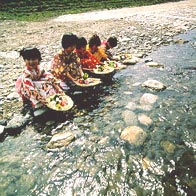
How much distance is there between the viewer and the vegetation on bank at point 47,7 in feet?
79.6

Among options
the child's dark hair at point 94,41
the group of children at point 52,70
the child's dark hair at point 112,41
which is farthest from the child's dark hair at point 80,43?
the child's dark hair at point 112,41

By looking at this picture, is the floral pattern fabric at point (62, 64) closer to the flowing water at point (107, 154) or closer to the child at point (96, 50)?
the flowing water at point (107, 154)

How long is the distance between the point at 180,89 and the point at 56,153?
3.54 metres

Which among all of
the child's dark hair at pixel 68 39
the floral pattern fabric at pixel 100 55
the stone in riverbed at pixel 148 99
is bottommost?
the floral pattern fabric at pixel 100 55

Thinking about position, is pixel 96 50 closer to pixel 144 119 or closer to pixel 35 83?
pixel 35 83

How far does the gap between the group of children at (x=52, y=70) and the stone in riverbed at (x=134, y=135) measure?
189cm

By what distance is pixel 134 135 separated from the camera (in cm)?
457

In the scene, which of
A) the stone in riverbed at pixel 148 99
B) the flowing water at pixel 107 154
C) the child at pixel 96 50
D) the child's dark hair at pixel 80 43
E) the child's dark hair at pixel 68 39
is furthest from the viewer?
the child at pixel 96 50

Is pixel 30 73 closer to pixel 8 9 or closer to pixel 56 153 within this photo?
pixel 56 153

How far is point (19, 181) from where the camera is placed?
3.78 m

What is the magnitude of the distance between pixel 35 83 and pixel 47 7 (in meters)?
23.8

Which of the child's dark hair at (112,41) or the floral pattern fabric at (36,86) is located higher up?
the floral pattern fabric at (36,86)

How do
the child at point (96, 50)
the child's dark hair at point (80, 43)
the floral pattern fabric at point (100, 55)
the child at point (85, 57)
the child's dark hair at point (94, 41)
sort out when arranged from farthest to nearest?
the floral pattern fabric at point (100, 55) < the child at point (96, 50) < the child's dark hair at point (94, 41) < the child at point (85, 57) < the child's dark hair at point (80, 43)

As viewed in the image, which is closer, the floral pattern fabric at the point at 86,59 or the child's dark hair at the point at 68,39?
the child's dark hair at the point at 68,39
